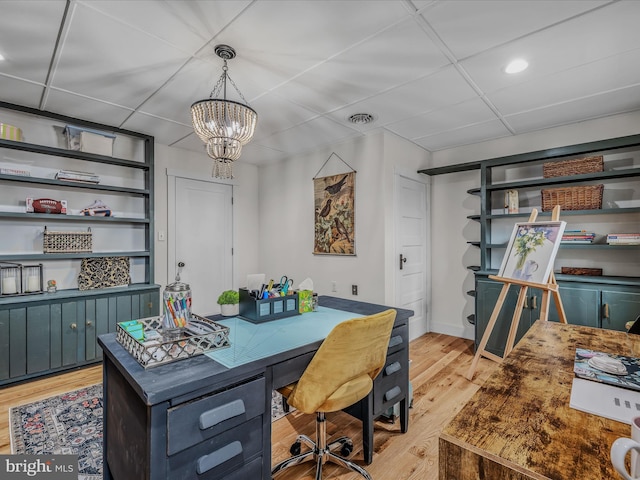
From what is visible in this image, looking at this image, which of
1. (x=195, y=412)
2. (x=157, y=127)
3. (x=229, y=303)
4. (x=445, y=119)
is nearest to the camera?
(x=195, y=412)

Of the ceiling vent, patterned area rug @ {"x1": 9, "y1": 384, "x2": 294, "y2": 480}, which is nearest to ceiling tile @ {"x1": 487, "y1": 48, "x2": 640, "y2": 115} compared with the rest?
the ceiling vent

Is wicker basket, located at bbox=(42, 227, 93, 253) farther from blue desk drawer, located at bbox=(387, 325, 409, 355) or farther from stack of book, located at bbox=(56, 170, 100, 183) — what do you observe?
blue desk drawer, located at bbox=(387, 325, 409, 355)

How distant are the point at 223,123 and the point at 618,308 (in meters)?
3.35

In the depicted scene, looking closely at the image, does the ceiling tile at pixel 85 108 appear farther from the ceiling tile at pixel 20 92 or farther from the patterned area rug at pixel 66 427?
the patterned area rug at pixel 66 427

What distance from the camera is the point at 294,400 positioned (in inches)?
56.6

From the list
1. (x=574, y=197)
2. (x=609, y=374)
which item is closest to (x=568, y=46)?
(x=574, y=197)

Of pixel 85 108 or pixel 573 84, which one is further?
pixel 85 108

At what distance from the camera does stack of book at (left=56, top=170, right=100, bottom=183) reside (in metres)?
3.07

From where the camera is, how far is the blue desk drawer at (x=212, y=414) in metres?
1.02

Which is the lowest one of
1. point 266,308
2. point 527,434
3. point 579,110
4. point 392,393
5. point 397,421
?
point 397,421

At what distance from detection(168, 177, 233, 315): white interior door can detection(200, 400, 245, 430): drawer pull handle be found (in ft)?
10.5

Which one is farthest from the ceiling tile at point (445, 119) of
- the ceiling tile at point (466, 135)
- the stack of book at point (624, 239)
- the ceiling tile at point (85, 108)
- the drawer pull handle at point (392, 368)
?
the ceiling tile at point (85, 108)

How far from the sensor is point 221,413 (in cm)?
111

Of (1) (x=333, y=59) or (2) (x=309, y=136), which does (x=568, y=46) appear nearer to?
(1) (x=333, y=59)
